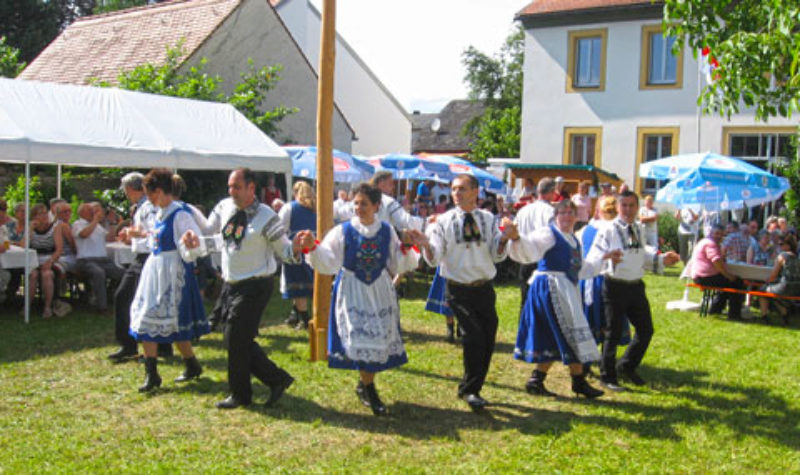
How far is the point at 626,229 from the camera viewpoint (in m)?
6.30

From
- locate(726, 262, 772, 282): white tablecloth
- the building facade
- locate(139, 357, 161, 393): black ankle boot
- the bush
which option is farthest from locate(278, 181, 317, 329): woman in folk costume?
the building facade

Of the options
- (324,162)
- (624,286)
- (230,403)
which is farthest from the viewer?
(324,162)

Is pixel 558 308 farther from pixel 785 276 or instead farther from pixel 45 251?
pixel 45 251

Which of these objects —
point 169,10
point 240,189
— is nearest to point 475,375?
point 240,189

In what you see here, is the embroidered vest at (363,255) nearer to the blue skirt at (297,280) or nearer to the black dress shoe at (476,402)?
the black dress shoe at (476,402)

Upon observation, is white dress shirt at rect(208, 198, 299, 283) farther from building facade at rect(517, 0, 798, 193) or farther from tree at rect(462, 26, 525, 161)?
tree at rect(462, 26, 525, 161)

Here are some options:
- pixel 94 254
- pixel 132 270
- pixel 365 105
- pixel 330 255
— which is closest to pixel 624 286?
pixel 330 255

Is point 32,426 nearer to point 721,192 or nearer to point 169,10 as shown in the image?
point 721,192

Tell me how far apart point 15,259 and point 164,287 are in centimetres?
405

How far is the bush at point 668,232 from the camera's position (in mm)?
18875

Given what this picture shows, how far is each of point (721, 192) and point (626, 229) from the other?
27.6 ft

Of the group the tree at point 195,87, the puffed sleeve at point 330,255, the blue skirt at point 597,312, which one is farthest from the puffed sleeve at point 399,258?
the tree at point 195,87

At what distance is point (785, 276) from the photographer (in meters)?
9.88

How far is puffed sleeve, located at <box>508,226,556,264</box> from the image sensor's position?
5.37 metres
